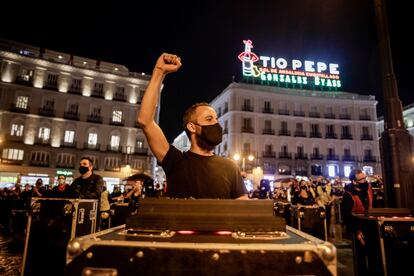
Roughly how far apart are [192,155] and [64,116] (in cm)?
3920

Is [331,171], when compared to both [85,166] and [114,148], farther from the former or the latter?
[85,166]

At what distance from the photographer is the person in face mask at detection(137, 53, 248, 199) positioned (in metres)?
1.97

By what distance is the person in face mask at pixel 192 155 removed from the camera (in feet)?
6.47

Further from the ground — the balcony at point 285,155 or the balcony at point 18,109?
the balcony at point 18,109

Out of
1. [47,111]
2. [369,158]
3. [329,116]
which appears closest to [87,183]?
[47,111]

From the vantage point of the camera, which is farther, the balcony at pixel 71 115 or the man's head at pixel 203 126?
the balcony at pixel 71 115

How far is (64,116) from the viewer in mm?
36438

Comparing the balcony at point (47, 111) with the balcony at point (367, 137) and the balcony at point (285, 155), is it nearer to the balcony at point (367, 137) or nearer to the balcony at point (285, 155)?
the balcony at point (285, 155)

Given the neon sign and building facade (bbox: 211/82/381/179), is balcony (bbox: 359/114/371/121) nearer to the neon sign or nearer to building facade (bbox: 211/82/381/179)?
building facade (bbox: 211/82/381/179)

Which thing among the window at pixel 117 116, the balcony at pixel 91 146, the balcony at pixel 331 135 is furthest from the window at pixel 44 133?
the balcony at pixel 331 135

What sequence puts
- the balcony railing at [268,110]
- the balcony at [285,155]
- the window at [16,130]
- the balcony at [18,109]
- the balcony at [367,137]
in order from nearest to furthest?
the window at [16,130] → the balcony at [18,109] → the balcony at [285,155] → the balcony railing at [268,110] → the balcony at [367,137]


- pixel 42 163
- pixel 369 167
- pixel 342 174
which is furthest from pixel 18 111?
pixel 369 167

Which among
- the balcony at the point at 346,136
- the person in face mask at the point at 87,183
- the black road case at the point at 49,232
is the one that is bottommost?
the black road case at the point at 49,232

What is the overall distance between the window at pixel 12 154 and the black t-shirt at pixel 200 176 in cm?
3776
